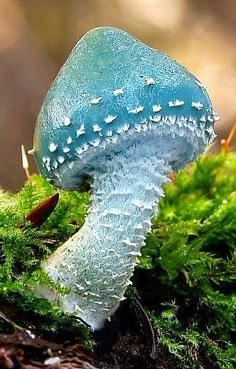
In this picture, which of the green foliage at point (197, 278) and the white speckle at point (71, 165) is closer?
the white speckle at point (71, 165)

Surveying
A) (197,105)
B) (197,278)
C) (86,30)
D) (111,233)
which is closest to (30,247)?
(111,233)

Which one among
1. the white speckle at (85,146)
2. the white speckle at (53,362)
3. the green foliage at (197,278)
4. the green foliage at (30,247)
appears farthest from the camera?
the green foliage at (197,278)

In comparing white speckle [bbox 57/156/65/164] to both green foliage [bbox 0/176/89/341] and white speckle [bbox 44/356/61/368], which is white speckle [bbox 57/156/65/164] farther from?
white speckle [bbox 44/356/61/368]

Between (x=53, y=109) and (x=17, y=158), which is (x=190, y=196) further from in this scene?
(x=17, y=158)

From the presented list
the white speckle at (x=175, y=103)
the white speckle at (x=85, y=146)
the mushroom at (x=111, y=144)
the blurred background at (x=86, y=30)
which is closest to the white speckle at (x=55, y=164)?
the mushroom at (x=111, y=144)

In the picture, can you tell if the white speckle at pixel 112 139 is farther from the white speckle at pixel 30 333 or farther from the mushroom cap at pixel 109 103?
the white speckle at pixel 30 333

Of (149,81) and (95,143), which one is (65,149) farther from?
(149,81)

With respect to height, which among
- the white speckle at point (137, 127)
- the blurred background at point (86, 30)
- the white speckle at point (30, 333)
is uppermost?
the white speckle at point (137, 127)
